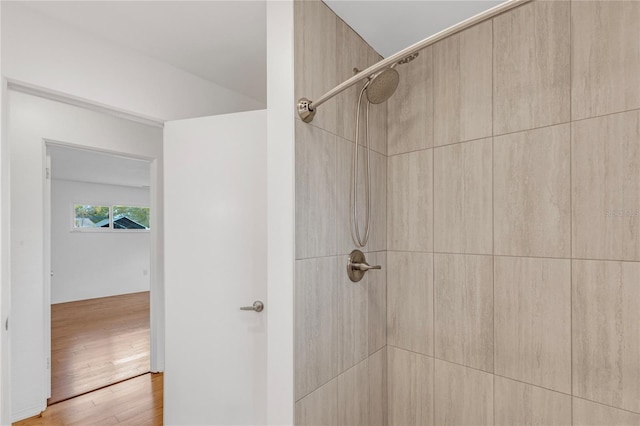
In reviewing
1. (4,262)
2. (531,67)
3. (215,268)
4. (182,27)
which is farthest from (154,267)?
(531,67)

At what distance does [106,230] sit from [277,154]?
6.82 meters

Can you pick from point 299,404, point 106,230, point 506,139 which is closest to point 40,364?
point 299,404

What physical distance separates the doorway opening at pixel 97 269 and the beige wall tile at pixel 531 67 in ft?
10.3

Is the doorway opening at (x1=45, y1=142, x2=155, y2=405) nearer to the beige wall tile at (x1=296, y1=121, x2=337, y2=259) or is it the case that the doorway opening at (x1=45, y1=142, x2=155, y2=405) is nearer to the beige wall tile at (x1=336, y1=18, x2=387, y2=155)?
the beige wall tile at (x1=296, y1=121, x2=337, y2=259)

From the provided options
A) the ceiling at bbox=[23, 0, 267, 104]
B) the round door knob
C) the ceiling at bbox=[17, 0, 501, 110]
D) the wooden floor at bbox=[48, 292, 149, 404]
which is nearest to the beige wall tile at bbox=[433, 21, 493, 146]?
the ceiling at bbox=[17, 0, 501, 110]

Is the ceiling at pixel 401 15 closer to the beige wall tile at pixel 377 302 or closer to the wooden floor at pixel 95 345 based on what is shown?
the beige wall tile at pixel 377 302

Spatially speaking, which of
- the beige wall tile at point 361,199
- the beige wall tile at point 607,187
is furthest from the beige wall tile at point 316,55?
the beige wall tile at point 607,187

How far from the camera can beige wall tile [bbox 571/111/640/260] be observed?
43.1 inches

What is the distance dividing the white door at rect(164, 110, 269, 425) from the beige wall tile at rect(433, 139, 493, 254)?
2.95 feet

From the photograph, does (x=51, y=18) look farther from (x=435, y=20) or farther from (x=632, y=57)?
(x=632, y=57)

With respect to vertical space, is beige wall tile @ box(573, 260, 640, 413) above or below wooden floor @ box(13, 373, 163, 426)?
above

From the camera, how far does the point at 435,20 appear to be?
149 cm

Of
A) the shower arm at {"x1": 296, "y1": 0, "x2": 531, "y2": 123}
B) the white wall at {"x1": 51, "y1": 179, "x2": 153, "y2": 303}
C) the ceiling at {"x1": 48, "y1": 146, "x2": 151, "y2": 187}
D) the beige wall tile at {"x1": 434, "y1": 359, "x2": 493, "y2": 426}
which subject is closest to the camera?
the shower arm at {"x1": 296, "y1": 0, "x2": 531, "y2": 123}

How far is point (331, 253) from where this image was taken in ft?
4.52
